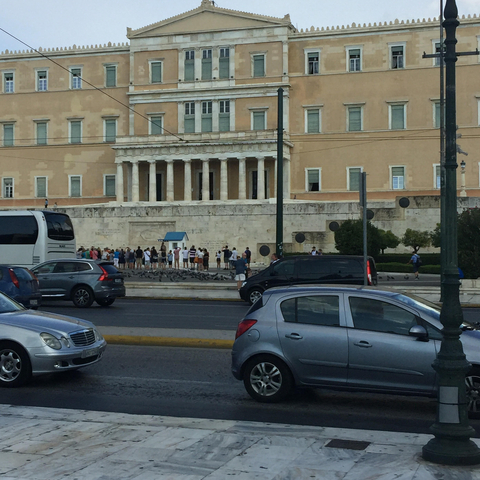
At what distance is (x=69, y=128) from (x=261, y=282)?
169 ft

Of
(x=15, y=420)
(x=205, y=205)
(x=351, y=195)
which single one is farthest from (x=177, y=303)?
(x=351, y=195)

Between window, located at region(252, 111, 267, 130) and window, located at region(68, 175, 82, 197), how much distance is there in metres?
17.4

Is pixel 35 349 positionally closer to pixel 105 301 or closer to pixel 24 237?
pixel 105 301

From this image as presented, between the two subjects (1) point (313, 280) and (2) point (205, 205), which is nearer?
(1) point (313, 280)

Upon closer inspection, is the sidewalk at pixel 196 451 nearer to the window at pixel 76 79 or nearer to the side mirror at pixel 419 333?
the side mirror at pixel 419 333

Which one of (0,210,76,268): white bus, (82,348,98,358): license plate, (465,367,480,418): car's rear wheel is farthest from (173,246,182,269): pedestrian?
(465,367,480,418): car's rear wheel

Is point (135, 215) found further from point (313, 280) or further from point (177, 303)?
point (313, 280)

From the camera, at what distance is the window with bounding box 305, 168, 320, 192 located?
65562mm

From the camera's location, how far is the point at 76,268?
25.0 metres

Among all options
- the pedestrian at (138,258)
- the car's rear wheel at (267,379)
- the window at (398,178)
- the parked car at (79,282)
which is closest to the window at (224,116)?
the window at (398,178)

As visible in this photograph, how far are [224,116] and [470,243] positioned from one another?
129 feet

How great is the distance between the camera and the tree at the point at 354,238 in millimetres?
41250

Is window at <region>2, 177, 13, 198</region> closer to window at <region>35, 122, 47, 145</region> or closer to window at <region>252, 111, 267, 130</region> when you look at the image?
window at <region>35, 122, 47, 145</region>

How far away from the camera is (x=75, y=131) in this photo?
7169 cm
